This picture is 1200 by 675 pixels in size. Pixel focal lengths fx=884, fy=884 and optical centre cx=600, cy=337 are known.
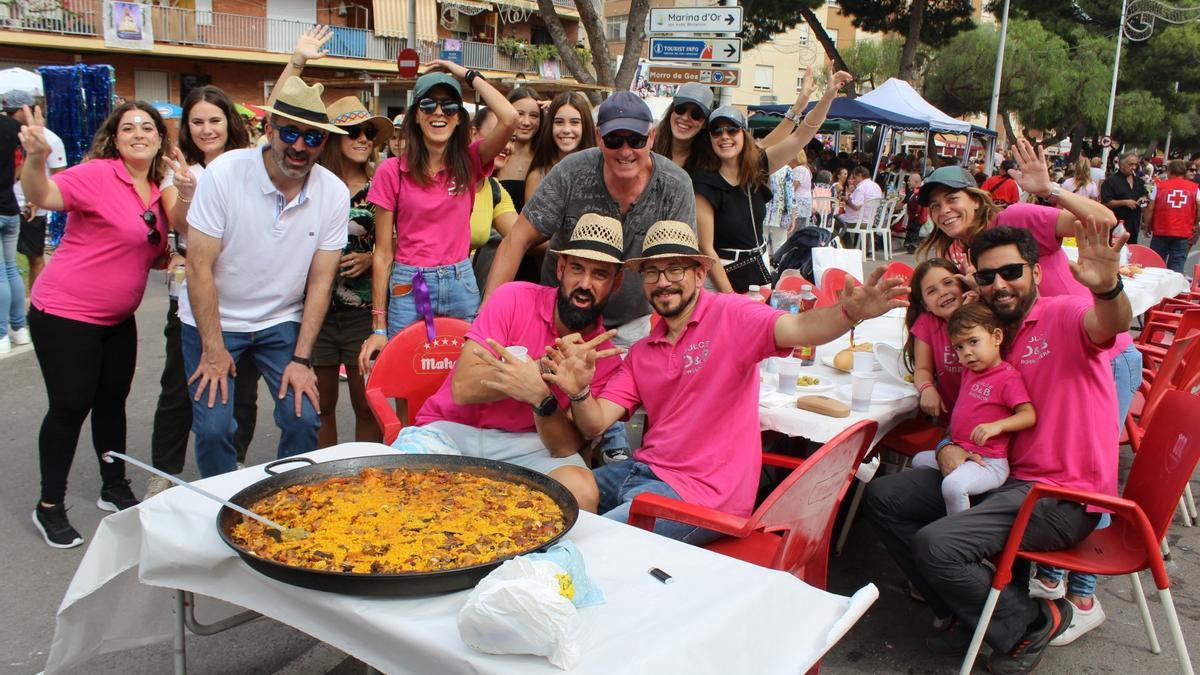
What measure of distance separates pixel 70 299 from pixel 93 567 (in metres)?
1.89

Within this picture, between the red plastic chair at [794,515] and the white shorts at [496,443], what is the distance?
692mm

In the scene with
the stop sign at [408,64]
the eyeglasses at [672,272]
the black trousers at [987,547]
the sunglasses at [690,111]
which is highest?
the stop sign at [408,64]

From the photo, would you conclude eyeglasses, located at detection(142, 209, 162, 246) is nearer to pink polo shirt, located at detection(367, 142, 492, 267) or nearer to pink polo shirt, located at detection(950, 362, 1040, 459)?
pink polo shirt, located at detection(367, 142, 492, 267)

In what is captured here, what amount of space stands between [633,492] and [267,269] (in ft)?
5.79

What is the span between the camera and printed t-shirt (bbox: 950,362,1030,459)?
11.3ft

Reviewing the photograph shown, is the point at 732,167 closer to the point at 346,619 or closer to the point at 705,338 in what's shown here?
the point at 705,338

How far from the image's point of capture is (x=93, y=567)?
2.40m

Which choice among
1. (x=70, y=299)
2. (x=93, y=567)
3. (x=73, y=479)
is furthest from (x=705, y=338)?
(x=73, y=479)

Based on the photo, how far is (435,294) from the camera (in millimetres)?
4430

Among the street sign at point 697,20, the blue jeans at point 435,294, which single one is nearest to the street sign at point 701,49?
the street sign at point 697,20

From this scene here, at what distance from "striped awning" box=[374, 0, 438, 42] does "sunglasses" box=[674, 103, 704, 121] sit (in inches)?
1221

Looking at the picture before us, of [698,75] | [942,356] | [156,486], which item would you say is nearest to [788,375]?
[942,356]

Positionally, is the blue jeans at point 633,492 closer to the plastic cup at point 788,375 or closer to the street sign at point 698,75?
the plastic cup at point 788,375

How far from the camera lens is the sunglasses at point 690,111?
4914 mm
